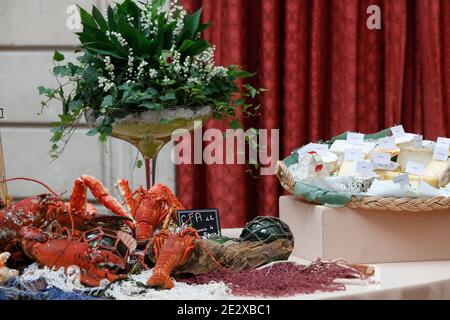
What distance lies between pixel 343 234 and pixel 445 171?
1.03ft

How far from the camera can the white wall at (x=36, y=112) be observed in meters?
2.95

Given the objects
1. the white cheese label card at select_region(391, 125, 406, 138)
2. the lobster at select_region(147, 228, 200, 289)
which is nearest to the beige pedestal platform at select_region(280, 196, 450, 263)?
the white cheese label card at select_region(391, 125, 406, 138)

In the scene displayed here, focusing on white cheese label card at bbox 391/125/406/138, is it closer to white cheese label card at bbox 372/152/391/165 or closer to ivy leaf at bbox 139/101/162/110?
white cheese label card at bbox 372/152/391/165

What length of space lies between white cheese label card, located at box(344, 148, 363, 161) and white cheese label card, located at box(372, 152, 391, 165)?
5cm

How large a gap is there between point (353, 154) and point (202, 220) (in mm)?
423

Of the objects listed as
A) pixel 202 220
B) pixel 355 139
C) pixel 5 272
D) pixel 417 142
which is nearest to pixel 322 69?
pixel 355 139

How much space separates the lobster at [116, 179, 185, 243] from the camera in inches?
69.0

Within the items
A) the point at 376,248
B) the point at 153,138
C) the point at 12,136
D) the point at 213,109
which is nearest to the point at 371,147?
the point at 376,248

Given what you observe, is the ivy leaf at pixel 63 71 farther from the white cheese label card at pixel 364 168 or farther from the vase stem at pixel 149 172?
the white cheese label card at pixel 364 168

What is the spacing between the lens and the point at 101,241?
4.91 ft

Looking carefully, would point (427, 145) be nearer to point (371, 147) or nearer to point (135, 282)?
point (371, 147)

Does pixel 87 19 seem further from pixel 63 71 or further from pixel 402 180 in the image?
pixel 402 180

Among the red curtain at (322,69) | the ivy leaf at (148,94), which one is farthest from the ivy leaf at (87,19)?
the red curtain at (322,69)
